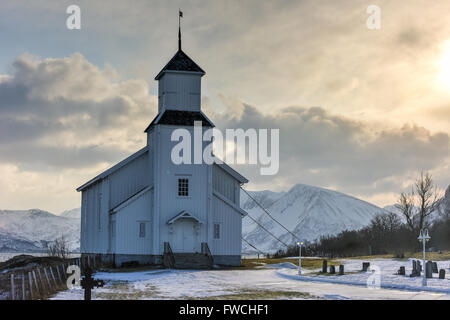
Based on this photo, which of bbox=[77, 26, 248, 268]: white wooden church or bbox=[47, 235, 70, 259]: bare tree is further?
bbox=[47, 235, 70, 259]: bare tree

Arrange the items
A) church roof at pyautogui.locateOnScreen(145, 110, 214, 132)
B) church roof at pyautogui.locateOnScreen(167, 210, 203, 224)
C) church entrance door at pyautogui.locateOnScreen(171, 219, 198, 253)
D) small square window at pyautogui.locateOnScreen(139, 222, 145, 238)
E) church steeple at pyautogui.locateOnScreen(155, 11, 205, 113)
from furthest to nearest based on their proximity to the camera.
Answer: church steeple at pyautogui.locateOnScreen(155, 11, 205, 113) → church roof at pyautogui.locateOnScreen(145, 110, 214, 132) → church entrance door at pyautogui.locateOnScreen(171, 219, 198, 253) → small square window at pyautogui.locateOnScreen(139, 222, 145, 238) → church roof at pyautogui.locateOnScreen(167, 210, 203, 224)

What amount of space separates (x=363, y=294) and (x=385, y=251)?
1593 inches

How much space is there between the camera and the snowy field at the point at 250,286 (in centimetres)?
2483

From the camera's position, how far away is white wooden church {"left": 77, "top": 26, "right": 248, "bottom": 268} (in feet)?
147

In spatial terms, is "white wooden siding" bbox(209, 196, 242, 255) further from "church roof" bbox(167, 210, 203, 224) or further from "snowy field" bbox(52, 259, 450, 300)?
"snowy field" bbox(52, 259, 450, 300)

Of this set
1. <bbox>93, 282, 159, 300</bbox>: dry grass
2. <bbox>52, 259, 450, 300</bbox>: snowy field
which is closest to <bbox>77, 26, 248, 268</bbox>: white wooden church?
<bbox>52, 259, 450, 300</bbox>: snowy field

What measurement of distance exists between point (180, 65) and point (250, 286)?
2194cm

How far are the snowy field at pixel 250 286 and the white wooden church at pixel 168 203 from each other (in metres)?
5.66

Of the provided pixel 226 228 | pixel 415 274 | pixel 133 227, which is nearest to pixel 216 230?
pixel 226 228

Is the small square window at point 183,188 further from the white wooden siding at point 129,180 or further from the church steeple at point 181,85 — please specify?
the church steeple at point 181,85

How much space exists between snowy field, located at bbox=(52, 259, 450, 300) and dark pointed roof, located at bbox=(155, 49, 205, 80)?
14938 millimetres

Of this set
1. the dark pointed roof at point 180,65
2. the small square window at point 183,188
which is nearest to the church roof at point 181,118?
the dark pointed roof at point 180,65

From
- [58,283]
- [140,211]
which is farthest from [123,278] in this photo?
[140,211]

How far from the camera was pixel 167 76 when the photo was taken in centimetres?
4725
